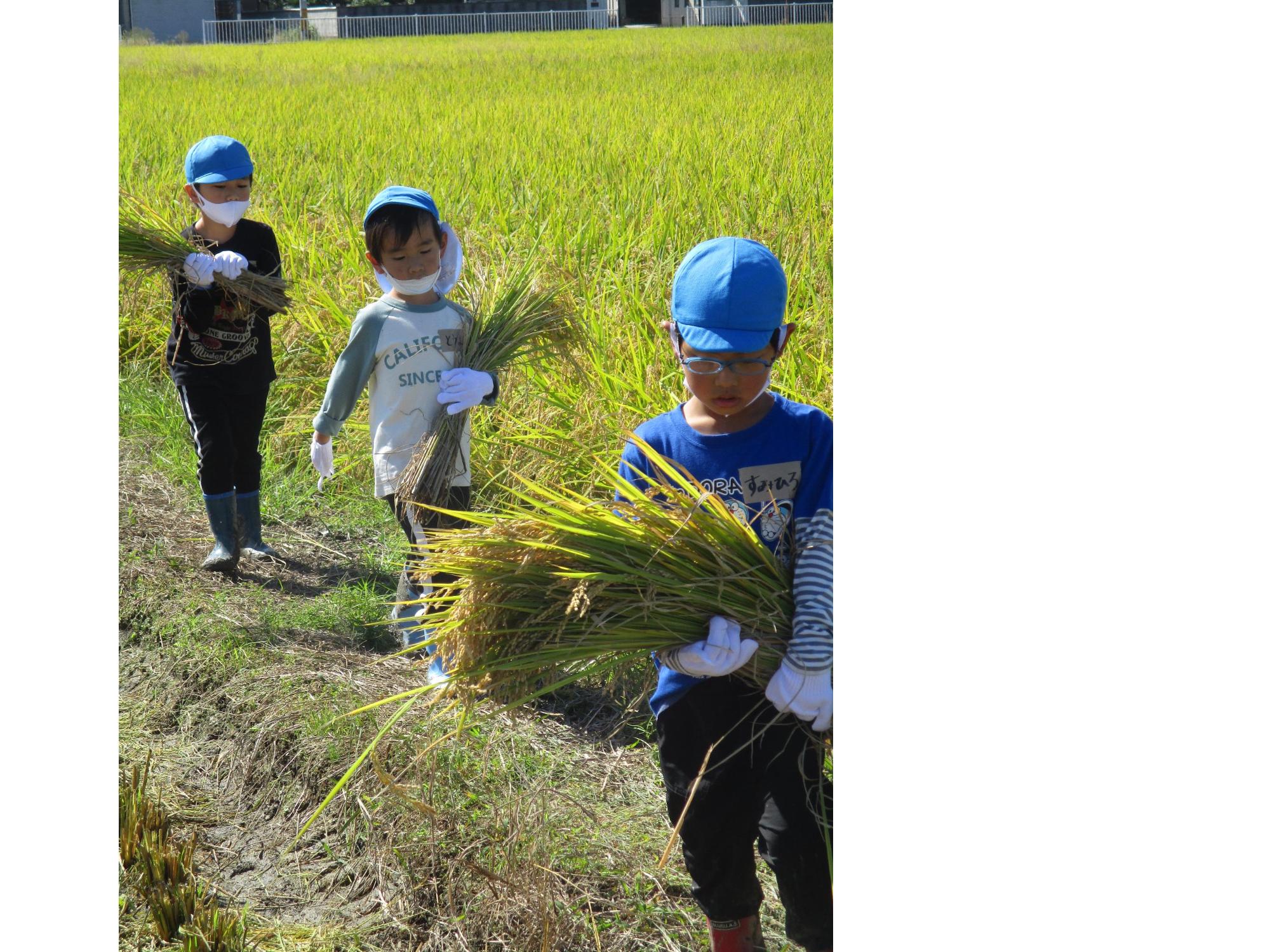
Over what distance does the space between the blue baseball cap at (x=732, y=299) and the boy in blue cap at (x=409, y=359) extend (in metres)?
1.11

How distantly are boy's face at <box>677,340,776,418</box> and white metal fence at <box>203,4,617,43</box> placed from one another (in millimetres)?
6253

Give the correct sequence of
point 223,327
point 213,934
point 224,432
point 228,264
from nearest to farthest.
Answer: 1. point 213,934
2. point 228,264
3. point 223,327
4. point 224,432

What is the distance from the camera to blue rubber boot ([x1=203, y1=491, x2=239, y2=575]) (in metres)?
3.27

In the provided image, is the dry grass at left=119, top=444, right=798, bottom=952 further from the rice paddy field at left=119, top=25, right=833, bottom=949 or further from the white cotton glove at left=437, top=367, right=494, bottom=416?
the white cotton glove at left=437, top=367, right=494, bottom=416

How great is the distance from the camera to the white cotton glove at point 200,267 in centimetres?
288

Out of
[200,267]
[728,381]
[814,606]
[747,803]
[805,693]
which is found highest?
[200,267]

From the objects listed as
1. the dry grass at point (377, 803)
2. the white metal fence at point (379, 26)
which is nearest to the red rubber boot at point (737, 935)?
the dry grass at point (377, 803)

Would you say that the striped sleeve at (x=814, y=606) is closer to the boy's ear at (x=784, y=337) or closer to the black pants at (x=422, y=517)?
the boy's ear at (x=784, y=337)

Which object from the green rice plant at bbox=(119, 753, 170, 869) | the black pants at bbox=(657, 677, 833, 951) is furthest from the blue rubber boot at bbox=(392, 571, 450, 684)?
the black pants at bbox=(657, 677, 833, 951)

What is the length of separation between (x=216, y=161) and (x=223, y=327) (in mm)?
470

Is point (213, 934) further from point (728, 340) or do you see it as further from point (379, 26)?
point (379, 26)

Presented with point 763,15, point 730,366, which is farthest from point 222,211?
point 730,366

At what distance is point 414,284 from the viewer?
2500 mm

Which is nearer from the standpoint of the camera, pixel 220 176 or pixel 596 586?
pixel 596 586
